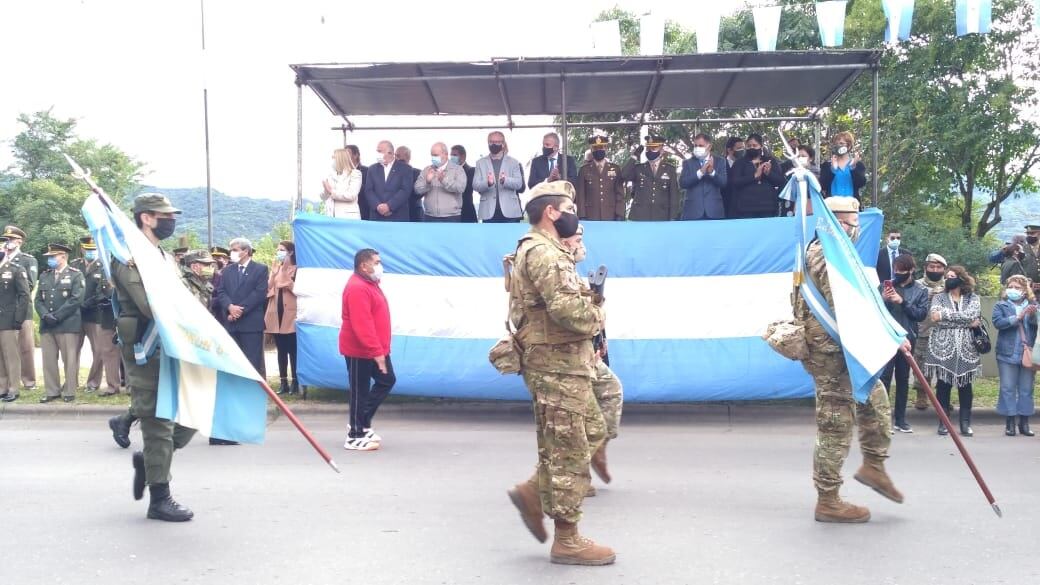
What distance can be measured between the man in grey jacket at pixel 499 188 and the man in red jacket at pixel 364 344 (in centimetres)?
281

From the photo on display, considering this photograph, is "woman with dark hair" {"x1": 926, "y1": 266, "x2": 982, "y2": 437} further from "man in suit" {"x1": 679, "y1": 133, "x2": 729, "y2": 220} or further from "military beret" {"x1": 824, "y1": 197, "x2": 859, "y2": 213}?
"military beret" {"x1": 824, "y1": 197, "x2": 859, "y2": 213}

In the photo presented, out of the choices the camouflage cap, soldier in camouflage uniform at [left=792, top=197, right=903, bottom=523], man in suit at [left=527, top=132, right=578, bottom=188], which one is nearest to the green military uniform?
man in suit at [left=527, top=132, right=578, bottom=188]

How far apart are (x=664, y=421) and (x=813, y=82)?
4.26m

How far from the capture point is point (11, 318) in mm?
11336

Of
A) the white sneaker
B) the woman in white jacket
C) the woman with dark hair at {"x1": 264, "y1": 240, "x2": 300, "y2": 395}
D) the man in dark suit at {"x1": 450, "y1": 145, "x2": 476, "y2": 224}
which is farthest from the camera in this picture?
the man in dark suit at {"x1": 450, "y1": 145, "x2": 476, "y2": 224}

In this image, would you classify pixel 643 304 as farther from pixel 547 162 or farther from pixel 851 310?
pixel 851 310

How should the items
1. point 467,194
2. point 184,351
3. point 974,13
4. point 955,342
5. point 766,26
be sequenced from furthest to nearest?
point 467,194, point 766,26, point 974,13, point 955,342, point 184,351

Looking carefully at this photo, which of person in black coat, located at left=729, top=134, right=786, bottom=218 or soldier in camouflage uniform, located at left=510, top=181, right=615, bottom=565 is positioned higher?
person in black coat, located at left=729, top=134, right=786, bottom=218

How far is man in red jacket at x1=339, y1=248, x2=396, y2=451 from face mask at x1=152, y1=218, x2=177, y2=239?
8.35 ft

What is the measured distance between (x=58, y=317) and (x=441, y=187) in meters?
4.50

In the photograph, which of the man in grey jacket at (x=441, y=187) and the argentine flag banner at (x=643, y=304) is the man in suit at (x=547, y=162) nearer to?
the man in grey jacket at (x=441, y=187)

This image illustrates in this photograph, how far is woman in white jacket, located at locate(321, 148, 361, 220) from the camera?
11352 millimetres

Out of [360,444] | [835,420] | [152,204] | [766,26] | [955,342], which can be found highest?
[766,26]

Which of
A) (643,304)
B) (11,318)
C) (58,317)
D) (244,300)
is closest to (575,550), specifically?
(643,304)
